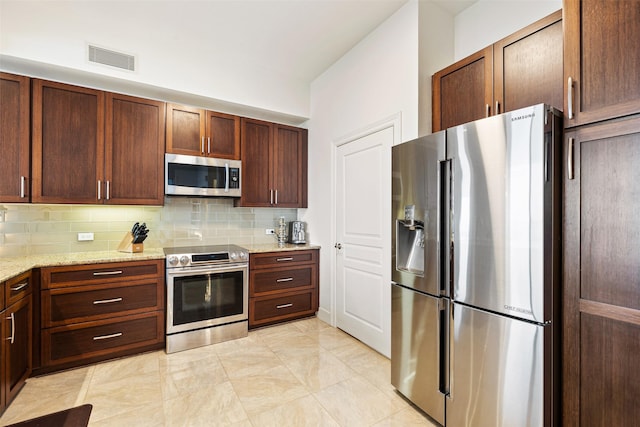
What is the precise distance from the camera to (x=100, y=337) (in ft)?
8.55

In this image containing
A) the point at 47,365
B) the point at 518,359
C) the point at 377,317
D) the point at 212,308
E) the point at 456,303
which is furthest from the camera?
the point at 212,308

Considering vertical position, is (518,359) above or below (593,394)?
above

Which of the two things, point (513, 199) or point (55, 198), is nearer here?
point (513, 199)

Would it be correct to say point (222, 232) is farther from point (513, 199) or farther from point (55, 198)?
point (513, 199)

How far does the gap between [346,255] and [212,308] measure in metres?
1.50

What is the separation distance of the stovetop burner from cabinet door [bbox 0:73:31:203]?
124cm

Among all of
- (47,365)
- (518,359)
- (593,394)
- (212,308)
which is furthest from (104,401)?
(593,394)

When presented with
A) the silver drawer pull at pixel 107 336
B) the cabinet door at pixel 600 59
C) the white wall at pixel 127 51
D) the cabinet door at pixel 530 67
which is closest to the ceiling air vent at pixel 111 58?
the white wall at pixel 127 51

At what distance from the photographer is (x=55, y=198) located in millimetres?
2654

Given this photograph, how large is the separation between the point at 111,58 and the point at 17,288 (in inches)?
85.0

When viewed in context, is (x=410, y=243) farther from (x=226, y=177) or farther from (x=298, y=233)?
(x=226, y=177)

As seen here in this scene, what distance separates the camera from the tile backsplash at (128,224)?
280 centimetres

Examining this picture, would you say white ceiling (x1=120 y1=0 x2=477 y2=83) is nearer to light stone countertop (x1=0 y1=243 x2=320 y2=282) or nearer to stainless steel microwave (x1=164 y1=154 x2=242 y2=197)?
stainless steel microwave (x1=164 y1=154 x2=242 y2=197)

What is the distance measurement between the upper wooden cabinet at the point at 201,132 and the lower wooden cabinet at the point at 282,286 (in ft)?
4.17
